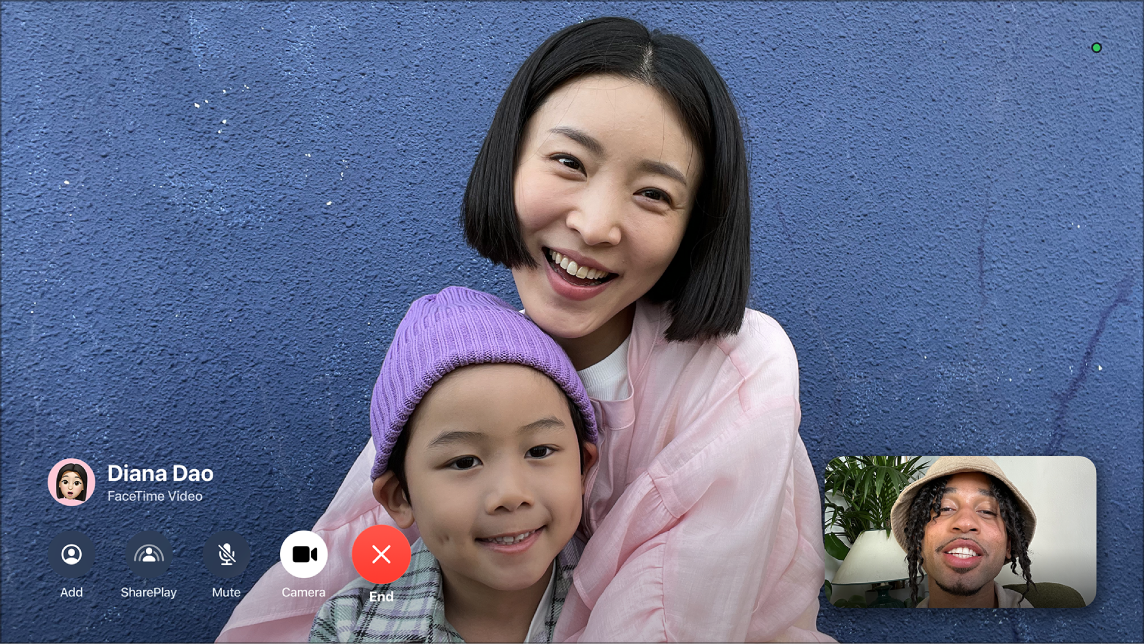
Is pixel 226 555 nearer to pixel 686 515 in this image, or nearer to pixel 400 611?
pixel 400 611

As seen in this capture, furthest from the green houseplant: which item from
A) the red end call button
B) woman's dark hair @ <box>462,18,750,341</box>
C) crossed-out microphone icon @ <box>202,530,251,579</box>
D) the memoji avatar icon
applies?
the memoji avatar icon

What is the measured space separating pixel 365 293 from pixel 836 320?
2.12 feet

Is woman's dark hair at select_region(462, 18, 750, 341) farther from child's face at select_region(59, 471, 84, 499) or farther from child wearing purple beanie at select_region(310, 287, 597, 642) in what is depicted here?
child's face at select_region(59, 471, 84, 499)

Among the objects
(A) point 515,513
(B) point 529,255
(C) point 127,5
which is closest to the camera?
(A) point 515,513

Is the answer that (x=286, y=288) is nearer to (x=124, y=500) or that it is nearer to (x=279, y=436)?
(x=279, y=436)

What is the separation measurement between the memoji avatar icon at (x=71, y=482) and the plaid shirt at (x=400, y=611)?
365mm

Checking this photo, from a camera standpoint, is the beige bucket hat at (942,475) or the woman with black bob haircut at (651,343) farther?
the beige bucket hat at (942,475)

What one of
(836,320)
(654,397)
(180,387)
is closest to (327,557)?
(180,387)

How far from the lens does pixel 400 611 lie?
834 millimetres

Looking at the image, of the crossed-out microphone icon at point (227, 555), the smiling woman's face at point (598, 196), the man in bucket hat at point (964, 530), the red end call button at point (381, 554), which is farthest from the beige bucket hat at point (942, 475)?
the crossed-out microphone icon at point (227, 555)

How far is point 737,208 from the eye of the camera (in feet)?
2.82

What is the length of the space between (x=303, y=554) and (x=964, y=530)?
32.4 inches

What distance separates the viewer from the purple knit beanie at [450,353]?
0.76m

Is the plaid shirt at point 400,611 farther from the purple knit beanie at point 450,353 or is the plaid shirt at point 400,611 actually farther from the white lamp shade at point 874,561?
the white lamp shade at point 874,561
